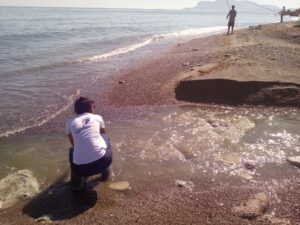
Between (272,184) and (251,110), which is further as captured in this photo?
(251,110)

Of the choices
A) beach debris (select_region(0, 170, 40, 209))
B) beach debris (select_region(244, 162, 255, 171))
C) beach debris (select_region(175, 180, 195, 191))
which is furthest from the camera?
beach debris (select_region(244, 162, 255, 171))

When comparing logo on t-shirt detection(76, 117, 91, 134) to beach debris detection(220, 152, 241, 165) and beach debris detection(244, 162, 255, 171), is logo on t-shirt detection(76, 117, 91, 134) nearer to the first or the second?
beach debris detection(220, 152, 241, 165)

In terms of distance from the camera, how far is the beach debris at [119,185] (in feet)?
15.8

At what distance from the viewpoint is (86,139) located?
178 inches

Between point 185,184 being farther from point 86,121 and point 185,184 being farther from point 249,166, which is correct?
point 86,121

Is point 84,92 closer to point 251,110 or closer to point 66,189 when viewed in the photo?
point 251,110

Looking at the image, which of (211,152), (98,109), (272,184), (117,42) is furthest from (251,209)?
(117,42)

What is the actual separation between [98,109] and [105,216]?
4.51 meters

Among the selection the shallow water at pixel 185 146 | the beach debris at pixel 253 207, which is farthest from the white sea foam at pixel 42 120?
the beach debris at pixel 253 207

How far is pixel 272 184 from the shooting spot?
4.81 meters

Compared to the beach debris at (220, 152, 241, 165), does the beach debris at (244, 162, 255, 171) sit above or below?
below

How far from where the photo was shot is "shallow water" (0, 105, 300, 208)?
17.3 feet

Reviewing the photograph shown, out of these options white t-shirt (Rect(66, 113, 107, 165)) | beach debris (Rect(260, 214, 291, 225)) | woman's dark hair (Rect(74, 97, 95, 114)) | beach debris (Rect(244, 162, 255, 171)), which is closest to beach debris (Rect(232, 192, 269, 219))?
beach debris (Rect(260, 214, 291, 225))

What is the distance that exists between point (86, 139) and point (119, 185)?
90cm
